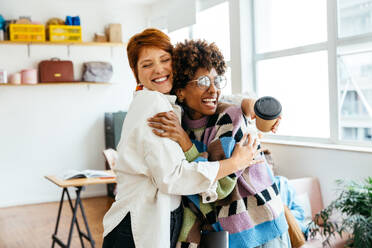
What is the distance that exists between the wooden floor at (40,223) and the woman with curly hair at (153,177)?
291 cm

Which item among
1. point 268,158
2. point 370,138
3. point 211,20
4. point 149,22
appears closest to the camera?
point 370,138

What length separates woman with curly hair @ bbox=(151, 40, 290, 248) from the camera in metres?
1.32

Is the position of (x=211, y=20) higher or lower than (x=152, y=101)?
higher

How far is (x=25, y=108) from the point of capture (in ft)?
20.0

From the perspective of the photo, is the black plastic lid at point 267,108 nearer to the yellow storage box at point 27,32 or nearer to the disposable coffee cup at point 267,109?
the disposable coffee cup at point 267,109

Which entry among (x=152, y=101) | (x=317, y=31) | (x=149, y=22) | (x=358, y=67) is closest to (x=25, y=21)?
(x=149, y=22)

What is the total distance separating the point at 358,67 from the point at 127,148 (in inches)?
103

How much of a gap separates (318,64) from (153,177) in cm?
290

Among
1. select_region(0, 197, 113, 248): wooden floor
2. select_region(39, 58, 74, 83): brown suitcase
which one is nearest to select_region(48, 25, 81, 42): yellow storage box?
select_region(39, 58, 74, 83): brown suitcase

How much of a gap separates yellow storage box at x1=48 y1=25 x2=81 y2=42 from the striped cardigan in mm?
5182

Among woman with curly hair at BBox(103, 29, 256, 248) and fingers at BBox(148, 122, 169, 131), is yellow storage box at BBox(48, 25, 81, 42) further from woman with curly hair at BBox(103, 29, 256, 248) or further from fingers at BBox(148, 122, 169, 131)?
fingers at BBox(148, 122, 169, 131)

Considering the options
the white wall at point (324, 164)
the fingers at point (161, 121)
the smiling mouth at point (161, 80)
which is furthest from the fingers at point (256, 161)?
the white wall at point (324, 164)

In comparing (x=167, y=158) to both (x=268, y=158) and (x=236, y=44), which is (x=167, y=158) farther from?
(x=236, y=44)

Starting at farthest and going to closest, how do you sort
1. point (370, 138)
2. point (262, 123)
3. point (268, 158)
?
1. point (268, 158)
2. point (370, 138)
3. point (262, 123)
